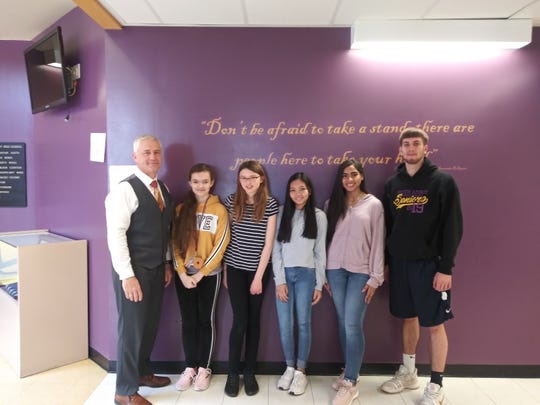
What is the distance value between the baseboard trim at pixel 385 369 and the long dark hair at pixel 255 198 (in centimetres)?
114

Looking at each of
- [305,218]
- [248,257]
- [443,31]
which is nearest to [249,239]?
[248,257]

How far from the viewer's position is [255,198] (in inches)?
88.7

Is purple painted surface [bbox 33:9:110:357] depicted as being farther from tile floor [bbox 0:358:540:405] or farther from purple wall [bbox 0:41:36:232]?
purple wall [bbox 0:41:36:232]

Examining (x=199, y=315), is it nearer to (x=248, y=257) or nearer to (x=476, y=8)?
(x=248, y=257)

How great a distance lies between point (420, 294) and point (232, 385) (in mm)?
1322

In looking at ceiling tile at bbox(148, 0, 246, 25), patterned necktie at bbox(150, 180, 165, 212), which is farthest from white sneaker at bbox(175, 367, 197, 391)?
ceiling tile at bbox(148, 0, 246, 25)

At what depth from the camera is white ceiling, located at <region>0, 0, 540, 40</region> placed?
6.85 feet

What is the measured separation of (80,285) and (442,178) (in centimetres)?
268

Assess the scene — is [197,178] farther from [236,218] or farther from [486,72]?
[486,72]

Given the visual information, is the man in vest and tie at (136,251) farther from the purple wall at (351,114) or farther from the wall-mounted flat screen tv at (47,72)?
the wall-mounted flat screen tv at (47,72)

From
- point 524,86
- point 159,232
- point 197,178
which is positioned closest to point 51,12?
point 197,178

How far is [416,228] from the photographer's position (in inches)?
82.9

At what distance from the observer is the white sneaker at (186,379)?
7.67 feet

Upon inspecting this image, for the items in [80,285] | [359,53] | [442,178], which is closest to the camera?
[442,178]
